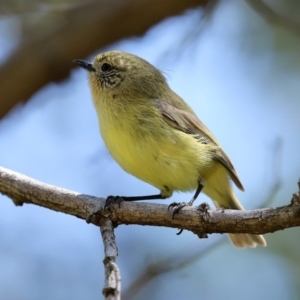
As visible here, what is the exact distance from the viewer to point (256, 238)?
486cm

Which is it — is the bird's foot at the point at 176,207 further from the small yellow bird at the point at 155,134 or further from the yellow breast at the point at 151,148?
the yellow breast at the point at 151,148

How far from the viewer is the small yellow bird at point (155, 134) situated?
4.14 m

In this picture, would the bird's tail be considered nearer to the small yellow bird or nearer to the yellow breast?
the small yellow bird

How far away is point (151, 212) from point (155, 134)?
2.94 ft

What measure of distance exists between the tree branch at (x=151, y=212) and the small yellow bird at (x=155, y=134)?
0.42m

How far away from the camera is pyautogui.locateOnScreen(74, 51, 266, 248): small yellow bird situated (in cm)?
414

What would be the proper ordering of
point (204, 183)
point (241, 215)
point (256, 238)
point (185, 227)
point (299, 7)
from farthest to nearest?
point (299, 7), point (256, 238), point (204, 183), point (185, 227), point (241, 215)

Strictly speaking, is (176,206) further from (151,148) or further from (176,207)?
(151,148)

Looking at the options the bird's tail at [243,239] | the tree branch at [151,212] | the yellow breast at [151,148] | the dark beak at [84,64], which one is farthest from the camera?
the bird's tail at [243,239]

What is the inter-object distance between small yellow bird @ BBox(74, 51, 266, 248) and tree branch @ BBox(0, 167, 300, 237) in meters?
0.42

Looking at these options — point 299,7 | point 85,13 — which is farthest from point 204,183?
point 299,7

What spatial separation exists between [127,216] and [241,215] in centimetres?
73

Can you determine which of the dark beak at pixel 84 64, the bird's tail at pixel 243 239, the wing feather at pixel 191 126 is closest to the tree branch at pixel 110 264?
the wing feather at pixel 191 126

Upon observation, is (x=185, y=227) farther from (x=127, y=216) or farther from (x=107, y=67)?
(x=107, y=67)
